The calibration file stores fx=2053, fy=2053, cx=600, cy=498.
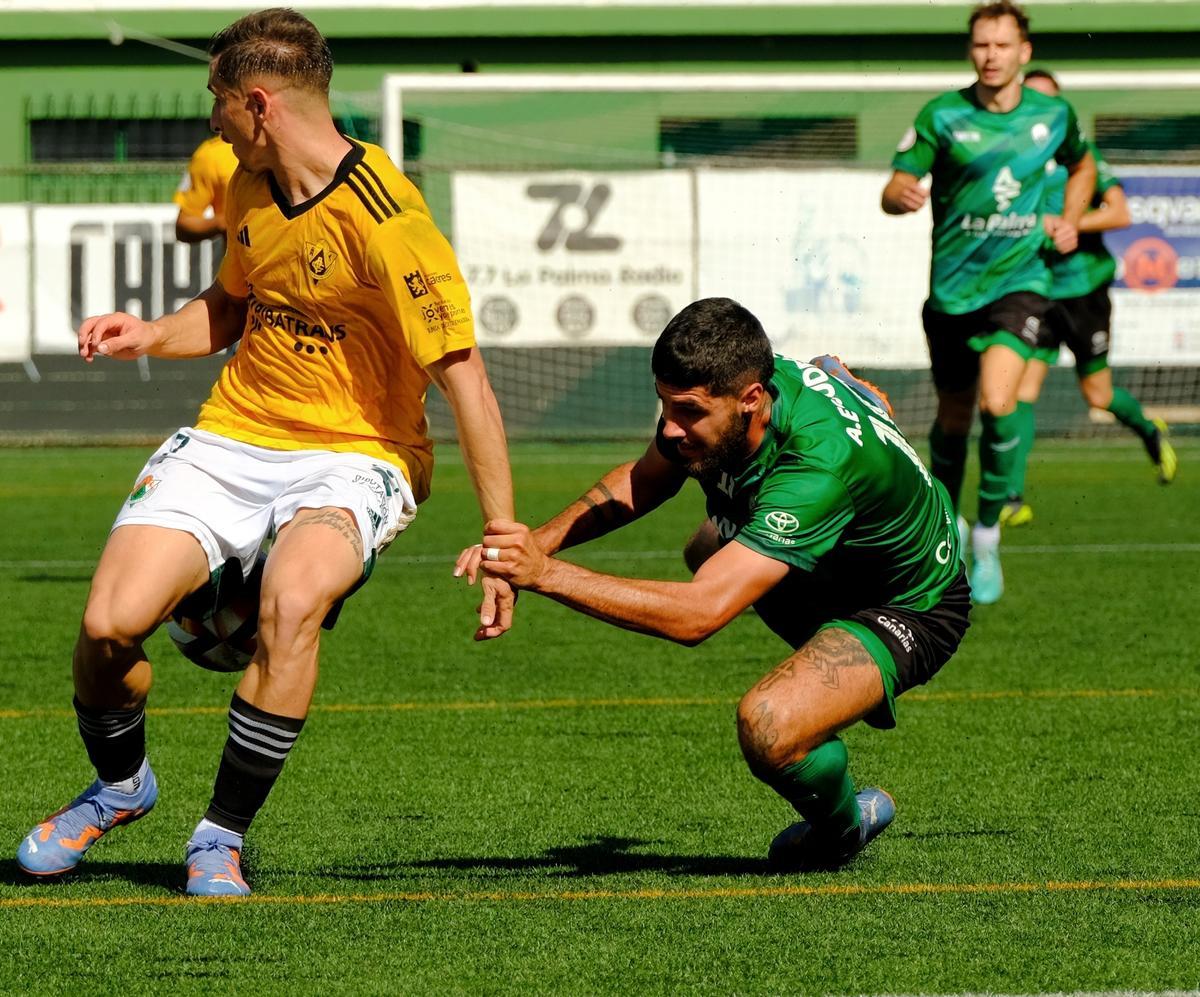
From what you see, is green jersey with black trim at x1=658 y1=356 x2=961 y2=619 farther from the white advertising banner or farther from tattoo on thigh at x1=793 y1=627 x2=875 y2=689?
the white advertising banner

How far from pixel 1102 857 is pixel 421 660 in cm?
382

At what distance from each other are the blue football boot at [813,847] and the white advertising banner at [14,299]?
14.1 m

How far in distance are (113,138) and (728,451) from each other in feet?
61.7

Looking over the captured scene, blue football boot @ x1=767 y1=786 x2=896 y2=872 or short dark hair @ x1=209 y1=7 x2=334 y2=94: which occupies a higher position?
short dark hair @ x1=209 y1=7 x2=334 y2=94

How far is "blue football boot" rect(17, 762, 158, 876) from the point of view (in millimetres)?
4633

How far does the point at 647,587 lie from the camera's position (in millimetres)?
4305

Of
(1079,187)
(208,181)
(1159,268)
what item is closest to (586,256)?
(1159,268)

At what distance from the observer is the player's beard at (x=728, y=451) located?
4.49 metres

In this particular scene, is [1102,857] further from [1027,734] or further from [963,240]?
[963,240]

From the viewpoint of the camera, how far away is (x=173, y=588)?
15.1ft

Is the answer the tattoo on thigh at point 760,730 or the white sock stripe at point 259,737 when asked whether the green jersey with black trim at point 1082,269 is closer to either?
the tattoo on thigh at point 760,730

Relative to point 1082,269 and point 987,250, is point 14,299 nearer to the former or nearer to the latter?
point 1082,269

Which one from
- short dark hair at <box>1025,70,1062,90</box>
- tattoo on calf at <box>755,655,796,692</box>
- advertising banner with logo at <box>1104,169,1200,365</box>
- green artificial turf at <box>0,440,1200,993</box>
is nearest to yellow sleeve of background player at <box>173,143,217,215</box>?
green artificial turf at <box>0,440,1200,993</box>

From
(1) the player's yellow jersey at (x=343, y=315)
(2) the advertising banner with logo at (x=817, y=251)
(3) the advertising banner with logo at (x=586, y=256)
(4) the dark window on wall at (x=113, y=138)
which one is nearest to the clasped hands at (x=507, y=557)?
(1) the player's yellow jersey at (x=343, y=315)
